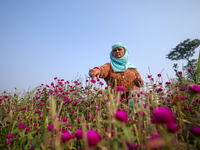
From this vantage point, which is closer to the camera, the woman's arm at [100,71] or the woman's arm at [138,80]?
the woman's arm at [100,71]

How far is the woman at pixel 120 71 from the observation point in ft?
10.2

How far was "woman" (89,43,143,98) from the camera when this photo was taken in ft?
10.2

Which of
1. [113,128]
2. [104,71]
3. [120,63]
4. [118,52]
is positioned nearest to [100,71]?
[104,71]

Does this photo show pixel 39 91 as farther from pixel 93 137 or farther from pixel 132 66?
pixel 93 137

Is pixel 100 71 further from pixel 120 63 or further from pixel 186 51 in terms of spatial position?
pixel 186 51

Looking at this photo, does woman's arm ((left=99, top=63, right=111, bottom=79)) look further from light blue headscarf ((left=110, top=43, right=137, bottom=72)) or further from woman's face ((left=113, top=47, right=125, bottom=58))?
woman's face ((left=113, top=47, right=125, bottom=58))

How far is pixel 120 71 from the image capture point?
10.6ft

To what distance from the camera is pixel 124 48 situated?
11.7ft

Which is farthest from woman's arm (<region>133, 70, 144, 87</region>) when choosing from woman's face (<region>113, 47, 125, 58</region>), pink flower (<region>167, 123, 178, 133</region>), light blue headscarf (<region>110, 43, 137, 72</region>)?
pink flower (<region>167, 123, 178, 133</region>)

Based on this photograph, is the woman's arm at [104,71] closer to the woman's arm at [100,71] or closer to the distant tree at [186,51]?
the woman's arm at [100,71]

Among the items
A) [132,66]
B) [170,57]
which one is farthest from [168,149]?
[170,57]

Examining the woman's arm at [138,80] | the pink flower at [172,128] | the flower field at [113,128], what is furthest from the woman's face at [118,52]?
the pink flower at [172,128]

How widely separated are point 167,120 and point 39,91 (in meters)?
3.31

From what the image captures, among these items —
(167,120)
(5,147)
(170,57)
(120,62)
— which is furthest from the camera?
(170,57)
